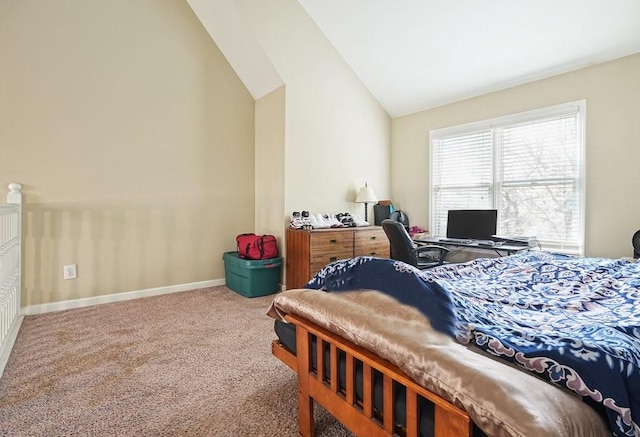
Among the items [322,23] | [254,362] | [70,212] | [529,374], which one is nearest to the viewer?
[529,374]

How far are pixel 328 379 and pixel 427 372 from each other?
588mm

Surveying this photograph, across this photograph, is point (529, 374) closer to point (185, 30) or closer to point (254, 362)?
point (254, 362)

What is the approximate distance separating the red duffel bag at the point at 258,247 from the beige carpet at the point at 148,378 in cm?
76

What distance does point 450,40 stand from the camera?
3.63 metres

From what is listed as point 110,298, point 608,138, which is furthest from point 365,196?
point 110,298

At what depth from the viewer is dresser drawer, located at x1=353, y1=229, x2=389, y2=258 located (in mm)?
3979

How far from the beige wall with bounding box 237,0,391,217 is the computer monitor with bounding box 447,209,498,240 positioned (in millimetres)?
1233

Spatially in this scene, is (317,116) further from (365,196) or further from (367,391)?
(367,391)

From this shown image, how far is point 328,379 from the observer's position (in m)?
1.38

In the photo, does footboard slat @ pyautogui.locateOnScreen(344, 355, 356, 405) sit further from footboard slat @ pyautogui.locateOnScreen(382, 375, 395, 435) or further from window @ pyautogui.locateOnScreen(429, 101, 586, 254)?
window @ pyautogui.locateOnScreen(429, 101, 586, 254)

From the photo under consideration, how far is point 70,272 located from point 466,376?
3644mm

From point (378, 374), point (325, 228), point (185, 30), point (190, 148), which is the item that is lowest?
point (378, 374)

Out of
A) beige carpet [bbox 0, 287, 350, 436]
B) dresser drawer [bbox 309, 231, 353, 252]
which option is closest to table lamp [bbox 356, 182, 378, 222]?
dresser drawer [bbox 309, 231, 353, 252]

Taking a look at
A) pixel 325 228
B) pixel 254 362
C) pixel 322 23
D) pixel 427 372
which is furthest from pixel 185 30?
pixel 427 372
